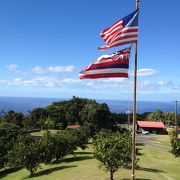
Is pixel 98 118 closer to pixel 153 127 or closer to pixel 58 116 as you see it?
pixel 58 116

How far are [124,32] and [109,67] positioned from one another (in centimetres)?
211

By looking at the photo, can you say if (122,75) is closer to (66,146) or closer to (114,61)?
(114,61)

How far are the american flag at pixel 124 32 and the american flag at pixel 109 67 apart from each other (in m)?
0.80

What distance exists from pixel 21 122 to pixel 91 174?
87692mm

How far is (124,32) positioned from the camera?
59.4 feet

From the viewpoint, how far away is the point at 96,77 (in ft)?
62.4

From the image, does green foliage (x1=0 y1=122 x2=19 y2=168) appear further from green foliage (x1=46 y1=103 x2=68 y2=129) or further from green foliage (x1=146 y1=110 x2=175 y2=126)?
green foliage (x1=146 y1=110 x2=175 y2=126)

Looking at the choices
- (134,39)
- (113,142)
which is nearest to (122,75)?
(134,39)

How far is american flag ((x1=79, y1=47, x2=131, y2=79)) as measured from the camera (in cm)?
1870

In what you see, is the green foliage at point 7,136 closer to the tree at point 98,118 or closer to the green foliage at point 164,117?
the tree at point 98,118

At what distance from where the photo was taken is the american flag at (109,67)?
18703 millimetres

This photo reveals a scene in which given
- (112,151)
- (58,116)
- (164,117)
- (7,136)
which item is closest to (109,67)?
(112,151)

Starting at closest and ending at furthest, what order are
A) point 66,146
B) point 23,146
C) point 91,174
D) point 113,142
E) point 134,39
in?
point 134,39
point 113,142
point 91,174
point 23,146
point 66,146

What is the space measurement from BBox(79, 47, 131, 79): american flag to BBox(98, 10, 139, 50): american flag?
0.80 metres
